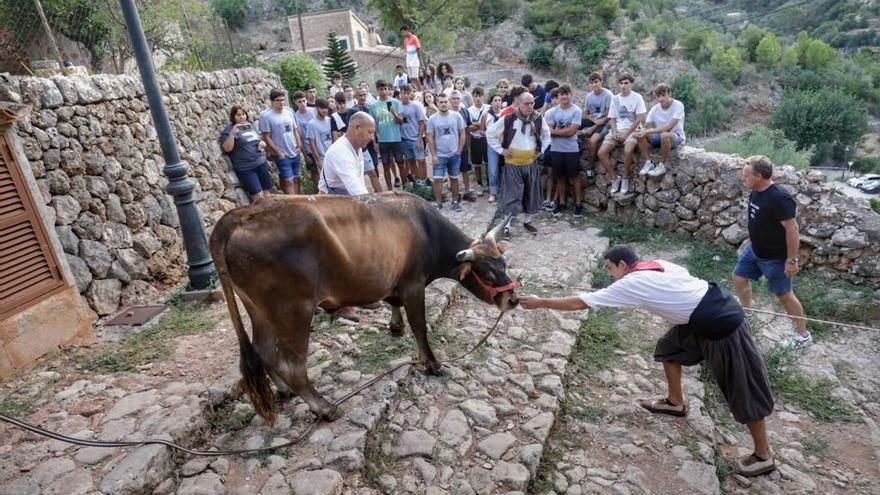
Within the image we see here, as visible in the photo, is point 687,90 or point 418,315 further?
point 687,90

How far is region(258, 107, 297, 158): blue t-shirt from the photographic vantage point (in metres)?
8.89

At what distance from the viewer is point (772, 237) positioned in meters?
5.56

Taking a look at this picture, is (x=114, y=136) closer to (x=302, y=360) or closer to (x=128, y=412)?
(x=128, y=412)

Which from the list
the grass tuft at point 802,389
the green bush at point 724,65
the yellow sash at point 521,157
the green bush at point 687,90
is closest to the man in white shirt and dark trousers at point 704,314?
the grass tuft at point 802,389

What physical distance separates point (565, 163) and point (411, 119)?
2.87 metres

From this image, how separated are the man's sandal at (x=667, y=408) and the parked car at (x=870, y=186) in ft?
97.9

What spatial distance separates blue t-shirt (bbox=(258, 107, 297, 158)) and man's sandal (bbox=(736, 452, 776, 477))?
7.76 meters

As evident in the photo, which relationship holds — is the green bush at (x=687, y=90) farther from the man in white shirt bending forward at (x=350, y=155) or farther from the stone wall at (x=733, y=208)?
the man in white shirt bending forward at (x=350, y=155)

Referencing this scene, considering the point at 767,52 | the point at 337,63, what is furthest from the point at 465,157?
the point at 767,52

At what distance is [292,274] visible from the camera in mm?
3818

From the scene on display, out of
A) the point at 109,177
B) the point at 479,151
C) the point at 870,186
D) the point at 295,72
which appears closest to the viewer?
the point at 109,177

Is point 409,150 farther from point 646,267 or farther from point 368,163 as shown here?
point 646,267

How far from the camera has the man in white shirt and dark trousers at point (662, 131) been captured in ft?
26.9

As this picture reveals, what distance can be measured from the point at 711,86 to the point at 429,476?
4186 cm
